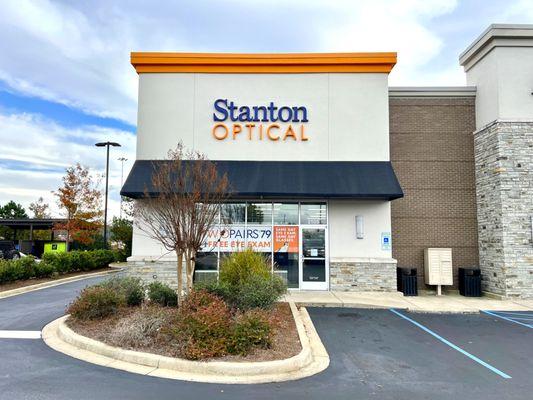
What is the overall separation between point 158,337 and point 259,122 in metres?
9.01

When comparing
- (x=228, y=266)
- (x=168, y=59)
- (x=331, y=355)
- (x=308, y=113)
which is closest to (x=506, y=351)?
(x=331, y=355)

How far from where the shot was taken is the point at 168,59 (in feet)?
44.4

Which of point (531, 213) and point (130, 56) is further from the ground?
point (130, 56)

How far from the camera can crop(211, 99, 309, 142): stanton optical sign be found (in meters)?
13.5

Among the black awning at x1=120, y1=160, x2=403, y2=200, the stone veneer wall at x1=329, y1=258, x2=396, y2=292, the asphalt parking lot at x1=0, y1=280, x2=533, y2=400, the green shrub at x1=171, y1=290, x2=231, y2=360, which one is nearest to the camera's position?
the asphalt parking lot at x1=0, y1=280, x2=533, y2=400

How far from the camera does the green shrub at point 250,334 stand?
6.07m

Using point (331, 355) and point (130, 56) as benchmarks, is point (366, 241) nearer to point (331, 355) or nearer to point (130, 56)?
point (331, 355)

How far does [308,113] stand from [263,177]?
3034mm

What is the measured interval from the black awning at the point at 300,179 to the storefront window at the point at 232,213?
463 mm

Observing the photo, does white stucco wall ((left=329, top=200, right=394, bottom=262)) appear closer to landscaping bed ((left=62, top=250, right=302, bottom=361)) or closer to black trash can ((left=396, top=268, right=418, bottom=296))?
black trash can ((left=396, top=268, right=418, bottom=296))

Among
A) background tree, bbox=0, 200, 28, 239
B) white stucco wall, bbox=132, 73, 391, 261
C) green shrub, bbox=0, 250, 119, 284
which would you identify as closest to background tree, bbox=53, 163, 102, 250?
green shrub, bbox=0, 250, 119, 284

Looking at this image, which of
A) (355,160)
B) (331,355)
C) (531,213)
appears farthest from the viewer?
(355,160)

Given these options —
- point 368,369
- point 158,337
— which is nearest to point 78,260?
point 158,337

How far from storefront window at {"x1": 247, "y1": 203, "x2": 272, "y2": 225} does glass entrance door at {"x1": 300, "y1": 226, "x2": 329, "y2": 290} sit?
1269mm
